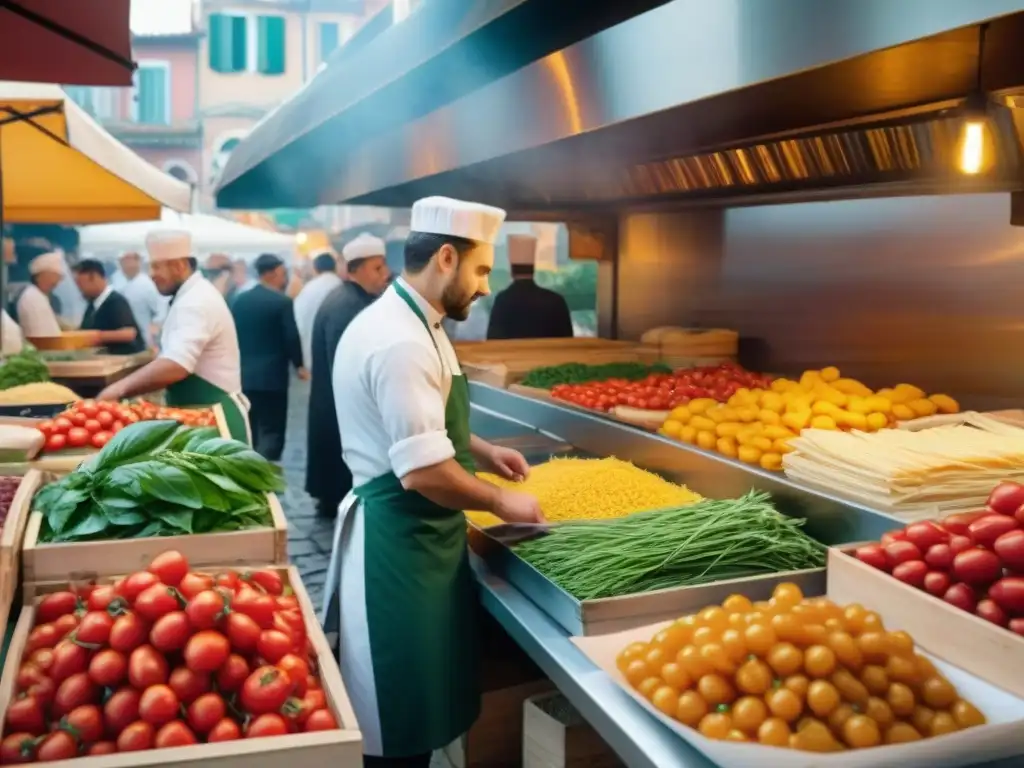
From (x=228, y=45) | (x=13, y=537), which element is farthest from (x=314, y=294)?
(x=228, y=45)

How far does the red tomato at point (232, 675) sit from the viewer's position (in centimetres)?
186

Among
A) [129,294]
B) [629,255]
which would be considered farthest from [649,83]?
[129,294]

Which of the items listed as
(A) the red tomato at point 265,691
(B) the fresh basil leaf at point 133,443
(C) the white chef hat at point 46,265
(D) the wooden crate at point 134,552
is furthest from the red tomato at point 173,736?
(C) the white chef hat at point 46,265

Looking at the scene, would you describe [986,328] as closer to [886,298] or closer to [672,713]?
[886,298]

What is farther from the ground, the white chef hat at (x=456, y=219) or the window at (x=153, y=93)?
the window at (x=153, y=93)

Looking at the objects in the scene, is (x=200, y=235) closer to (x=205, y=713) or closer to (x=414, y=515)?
(x=414, y=515)

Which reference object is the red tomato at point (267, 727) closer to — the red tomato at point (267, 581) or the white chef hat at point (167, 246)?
the red tomato at point (267, 581)

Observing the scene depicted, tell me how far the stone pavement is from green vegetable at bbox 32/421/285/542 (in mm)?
2064

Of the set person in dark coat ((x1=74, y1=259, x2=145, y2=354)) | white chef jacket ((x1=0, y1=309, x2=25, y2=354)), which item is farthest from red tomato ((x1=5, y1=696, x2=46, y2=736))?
person in dark coat ((x1=74, y1=259, x2=145, y2=354))

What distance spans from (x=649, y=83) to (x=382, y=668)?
5.58 ft

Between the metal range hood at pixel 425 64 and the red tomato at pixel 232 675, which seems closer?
the red tomato at pixel 232 675

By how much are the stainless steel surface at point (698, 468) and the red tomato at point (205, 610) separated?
159 centimetres

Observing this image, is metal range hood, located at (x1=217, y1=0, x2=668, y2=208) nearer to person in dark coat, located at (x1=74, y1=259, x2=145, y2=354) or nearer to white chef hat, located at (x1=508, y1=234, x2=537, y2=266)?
white chef hat, located at (x1=508, y1=234, x2=537, y2=266)

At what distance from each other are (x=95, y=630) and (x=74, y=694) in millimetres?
131
